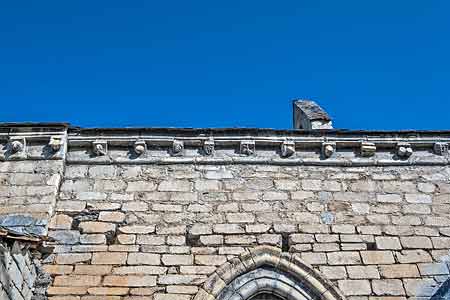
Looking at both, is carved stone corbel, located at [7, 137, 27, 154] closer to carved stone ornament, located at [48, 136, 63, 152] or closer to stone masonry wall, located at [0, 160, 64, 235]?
stone masonry wall, located at [0, 160, 64, 235]

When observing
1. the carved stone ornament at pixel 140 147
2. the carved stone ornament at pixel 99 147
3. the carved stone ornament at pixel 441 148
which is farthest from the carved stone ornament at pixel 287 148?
the carved stone ornament at pixel 99 147

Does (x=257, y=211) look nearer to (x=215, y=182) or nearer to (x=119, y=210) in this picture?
(x=215, y=182)

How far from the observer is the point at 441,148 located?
7109mm

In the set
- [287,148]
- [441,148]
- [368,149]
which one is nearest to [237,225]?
[287,148]

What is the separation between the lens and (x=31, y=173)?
22.1ft

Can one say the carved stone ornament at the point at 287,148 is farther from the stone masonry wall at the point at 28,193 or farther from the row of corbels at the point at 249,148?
the stone masonry wall at the point at 28,193

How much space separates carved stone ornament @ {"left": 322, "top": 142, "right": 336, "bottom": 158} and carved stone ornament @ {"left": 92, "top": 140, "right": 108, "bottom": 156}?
9.39 feet

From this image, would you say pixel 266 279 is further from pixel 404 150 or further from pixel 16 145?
pixel 16 145

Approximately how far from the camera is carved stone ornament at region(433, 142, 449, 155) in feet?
23.3

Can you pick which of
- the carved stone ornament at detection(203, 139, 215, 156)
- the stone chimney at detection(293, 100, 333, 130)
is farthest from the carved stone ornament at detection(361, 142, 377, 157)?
the carved stone ornament at detection(203, 139, 215, 156)

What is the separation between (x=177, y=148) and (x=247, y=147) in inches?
36.1

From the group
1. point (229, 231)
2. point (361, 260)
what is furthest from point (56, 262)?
point (361, 260)

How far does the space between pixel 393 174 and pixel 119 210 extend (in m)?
3.51

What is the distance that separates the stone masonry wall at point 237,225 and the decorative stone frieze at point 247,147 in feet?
0.71
